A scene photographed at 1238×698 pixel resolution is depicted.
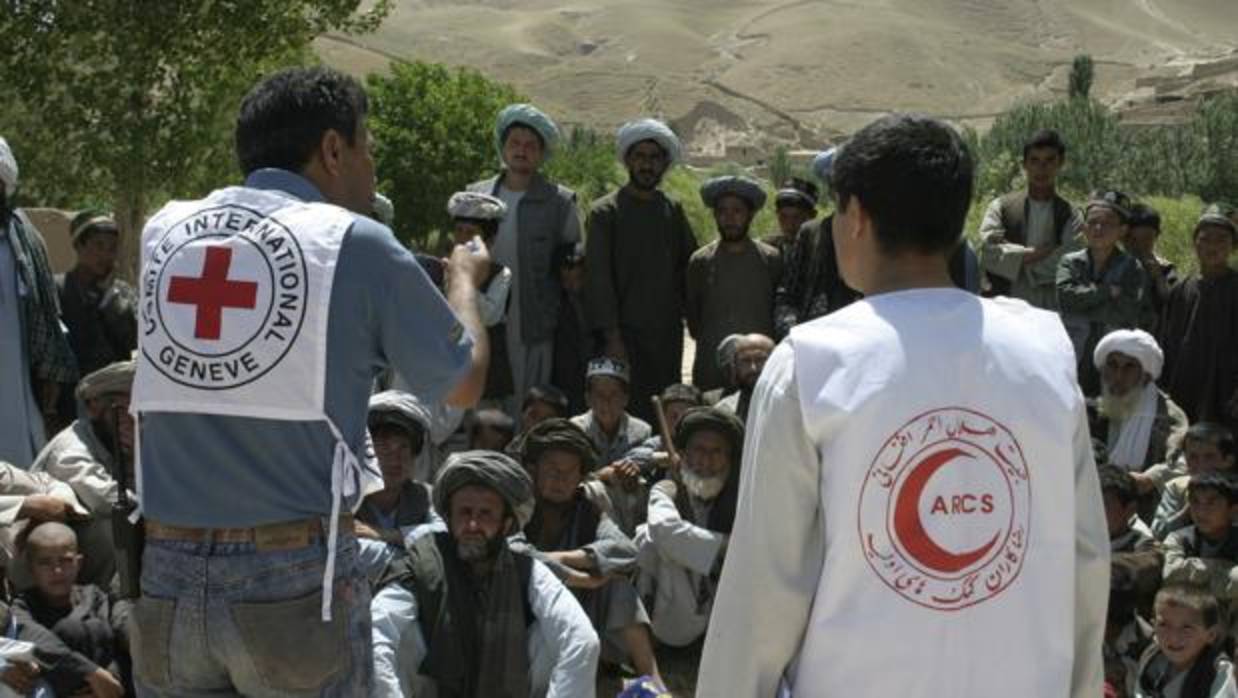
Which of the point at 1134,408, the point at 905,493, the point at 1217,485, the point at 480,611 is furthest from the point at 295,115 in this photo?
the point at 1134,408

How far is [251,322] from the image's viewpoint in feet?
9.57

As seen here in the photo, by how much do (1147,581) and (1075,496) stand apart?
396cm

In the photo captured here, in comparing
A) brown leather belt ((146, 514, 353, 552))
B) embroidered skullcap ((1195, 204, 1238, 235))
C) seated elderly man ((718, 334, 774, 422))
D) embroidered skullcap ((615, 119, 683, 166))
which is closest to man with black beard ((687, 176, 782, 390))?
embroidered skullcap ((615, 119, 683, 166))

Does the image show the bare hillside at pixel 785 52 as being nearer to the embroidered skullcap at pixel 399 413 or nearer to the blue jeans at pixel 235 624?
the embroidered skullcap at pixel 399 413

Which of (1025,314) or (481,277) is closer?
(1025,314)

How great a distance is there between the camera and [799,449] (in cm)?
251

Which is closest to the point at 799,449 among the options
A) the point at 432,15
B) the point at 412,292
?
the point at 412,292

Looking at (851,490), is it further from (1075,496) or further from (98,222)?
(98,222)

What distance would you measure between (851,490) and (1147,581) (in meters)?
4.23

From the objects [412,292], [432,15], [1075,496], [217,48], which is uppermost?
[432,15]

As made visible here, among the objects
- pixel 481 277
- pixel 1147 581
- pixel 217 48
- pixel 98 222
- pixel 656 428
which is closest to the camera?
pixel 481 277

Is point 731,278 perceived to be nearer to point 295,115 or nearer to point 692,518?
point 692,518

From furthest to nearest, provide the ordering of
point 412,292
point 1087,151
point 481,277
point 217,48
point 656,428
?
point 1087,151 < point 217,48 < point 656,428 < point 481,277 < point 412,292

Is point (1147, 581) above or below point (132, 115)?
below
